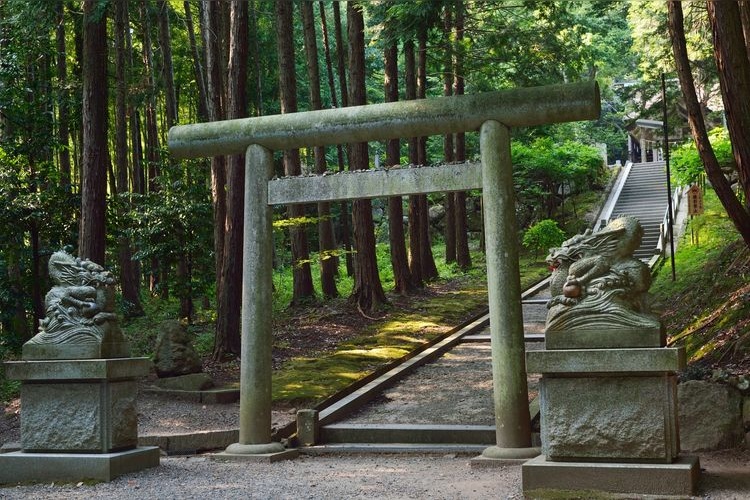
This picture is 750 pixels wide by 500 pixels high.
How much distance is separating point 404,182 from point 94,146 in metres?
6.88

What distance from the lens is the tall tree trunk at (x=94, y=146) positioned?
14.1 m

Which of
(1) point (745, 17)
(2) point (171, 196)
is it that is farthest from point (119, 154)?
(1) point (745, 17)

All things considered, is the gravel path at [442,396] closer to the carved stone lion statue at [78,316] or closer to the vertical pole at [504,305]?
the vertical pole at [504,305]

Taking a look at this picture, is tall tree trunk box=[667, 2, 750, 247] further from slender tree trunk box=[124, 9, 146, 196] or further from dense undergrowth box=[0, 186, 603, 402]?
slender tree trunk box=[124, 9, 146, 196]

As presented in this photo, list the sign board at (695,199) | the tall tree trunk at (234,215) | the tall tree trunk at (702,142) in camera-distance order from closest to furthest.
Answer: the tall tree trunk at (702,142) → the tall tree trunk at (234,215) → the sign board at (695,199)

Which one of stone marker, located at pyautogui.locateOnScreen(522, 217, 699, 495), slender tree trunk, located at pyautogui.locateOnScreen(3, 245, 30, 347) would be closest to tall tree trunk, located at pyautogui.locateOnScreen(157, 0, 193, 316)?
slender tree trunk, located at pyautogui.locateOnScreen(3, 245, 30, 347)

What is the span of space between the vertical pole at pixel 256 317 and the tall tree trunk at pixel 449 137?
10495mm

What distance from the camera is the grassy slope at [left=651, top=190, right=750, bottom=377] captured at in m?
10.1

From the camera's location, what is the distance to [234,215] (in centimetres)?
1484

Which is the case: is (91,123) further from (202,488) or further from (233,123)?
(202,488)

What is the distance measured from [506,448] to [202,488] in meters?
3.00

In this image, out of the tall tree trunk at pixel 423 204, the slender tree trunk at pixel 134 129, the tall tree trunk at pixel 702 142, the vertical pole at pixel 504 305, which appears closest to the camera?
the vertical pole at pixel 504 305

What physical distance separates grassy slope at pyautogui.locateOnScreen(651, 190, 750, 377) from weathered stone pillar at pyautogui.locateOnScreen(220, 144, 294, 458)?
4.66 meters

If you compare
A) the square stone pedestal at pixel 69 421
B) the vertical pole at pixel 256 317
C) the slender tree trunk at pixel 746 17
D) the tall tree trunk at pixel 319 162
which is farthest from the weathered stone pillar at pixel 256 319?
the tall tree trunk at pixel 319 162
